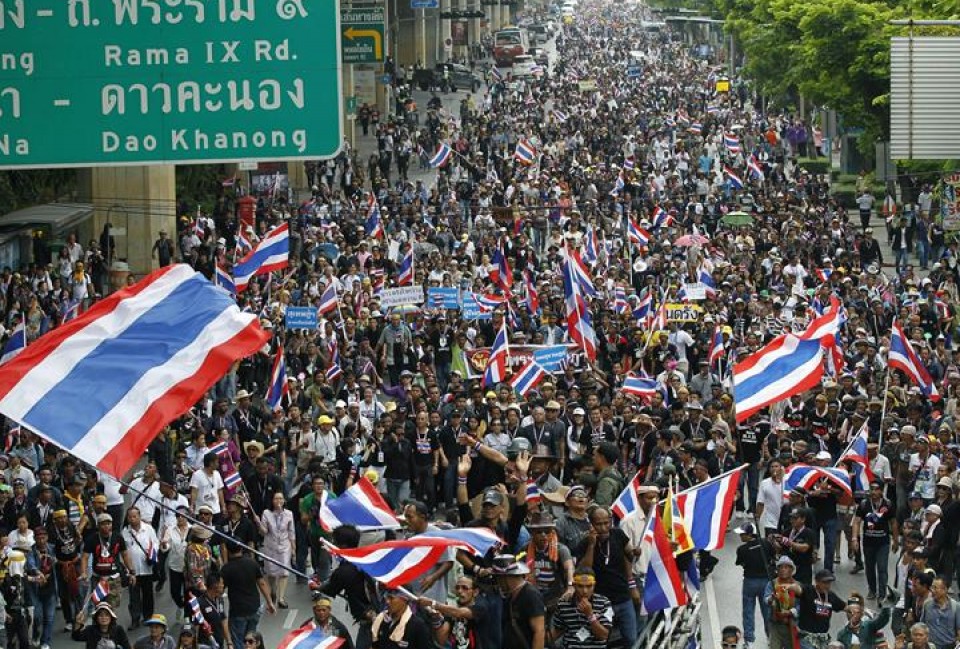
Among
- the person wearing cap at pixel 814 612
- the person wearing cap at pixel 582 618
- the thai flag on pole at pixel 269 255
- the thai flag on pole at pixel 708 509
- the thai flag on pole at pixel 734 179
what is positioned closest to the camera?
the person wearing cap at pixel 582 618

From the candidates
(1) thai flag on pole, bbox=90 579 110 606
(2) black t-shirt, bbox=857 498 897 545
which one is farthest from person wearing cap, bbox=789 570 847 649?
(1) thai flag on pole, bbox=90 579 110 606

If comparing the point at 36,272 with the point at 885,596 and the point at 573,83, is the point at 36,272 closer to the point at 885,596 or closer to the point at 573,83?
the point at 885,596

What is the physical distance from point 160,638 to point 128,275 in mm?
23037

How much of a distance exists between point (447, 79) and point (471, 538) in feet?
217

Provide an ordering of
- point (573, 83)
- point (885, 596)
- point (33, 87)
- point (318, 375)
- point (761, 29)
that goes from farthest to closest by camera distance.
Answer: point (573, 83)
point (761, 29)
point (318, 375)
point (885, 596)
point (33, 87)

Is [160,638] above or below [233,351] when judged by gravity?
below

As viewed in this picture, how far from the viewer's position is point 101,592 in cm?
1725

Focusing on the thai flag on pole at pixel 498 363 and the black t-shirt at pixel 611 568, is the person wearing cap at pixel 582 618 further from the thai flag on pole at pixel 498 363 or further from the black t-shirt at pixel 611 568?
the thai flag on pole at pixel 498 363

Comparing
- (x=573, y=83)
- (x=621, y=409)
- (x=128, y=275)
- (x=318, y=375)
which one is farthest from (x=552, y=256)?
(x=573, y=83)

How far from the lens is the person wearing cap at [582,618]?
517 inches

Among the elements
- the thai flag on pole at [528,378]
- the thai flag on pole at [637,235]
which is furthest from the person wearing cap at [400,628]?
the thai flag on pole at [637,235]

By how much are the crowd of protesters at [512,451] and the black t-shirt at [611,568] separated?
0.02 metres

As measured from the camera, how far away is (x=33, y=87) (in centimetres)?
1418

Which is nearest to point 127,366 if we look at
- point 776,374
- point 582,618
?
point 582,618
